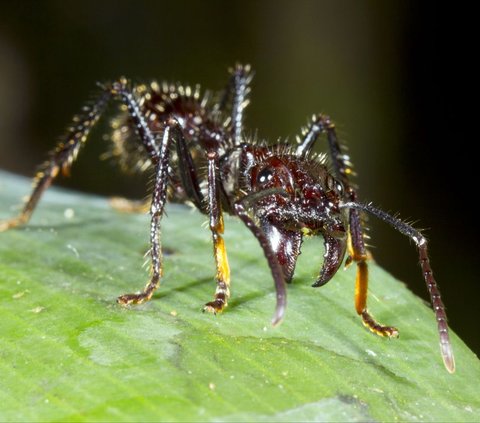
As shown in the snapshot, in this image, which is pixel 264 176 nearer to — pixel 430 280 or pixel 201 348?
pixel 430 280

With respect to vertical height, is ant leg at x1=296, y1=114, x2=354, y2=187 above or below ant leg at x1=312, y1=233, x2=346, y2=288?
above

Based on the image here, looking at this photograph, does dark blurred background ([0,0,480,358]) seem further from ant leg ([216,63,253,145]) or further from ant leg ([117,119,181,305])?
ant leg ([117,119,181,305])

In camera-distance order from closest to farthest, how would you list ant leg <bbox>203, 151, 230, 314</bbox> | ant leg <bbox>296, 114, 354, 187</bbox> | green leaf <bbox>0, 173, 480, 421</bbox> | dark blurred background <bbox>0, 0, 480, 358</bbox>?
green leaf <bbox>0, 173, 480, 421</bbox>
ant leg <bbox>203, 151, 230, 314</bbox>
ant leg <bbox>296, 114, 354, 187</bbox>
dark blurred background <bbox>0, 0, 480, 358</bbox>

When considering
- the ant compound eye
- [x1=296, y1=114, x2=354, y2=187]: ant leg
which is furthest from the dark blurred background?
the ant compound eye

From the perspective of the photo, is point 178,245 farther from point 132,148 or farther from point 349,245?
point 132,148

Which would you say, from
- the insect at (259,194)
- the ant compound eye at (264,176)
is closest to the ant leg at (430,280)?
the insect at (259,194)

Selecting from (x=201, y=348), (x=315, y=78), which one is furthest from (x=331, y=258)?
(x=315, y=78)

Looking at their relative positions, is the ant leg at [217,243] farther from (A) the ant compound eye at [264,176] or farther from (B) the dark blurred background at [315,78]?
(B) the dark blurred background at [315,78]

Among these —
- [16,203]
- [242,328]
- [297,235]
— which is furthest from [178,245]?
[16,203]
